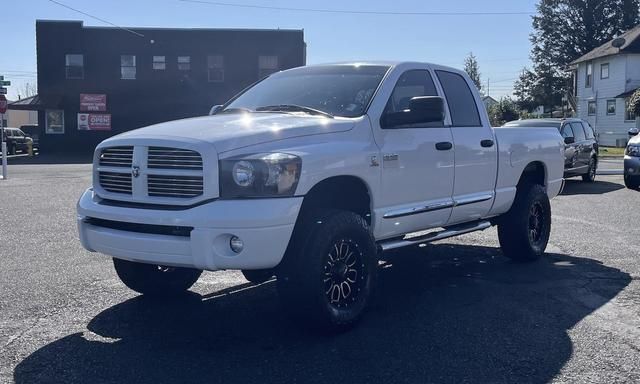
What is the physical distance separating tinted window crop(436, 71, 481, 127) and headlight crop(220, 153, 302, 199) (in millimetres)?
2574

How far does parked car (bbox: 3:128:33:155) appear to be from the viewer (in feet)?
129

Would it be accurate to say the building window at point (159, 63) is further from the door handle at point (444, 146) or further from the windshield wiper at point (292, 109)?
the door handle at point (444, 146)

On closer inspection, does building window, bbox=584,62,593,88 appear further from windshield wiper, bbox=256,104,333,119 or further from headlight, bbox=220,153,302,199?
headlight, bbox=220,153,302,199

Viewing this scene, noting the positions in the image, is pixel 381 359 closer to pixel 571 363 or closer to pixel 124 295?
pixel 571 363

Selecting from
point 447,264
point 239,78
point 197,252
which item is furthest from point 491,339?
Result: point 239,78

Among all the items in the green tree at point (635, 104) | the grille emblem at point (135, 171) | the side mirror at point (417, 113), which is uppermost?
the green tree at point (635, 104)

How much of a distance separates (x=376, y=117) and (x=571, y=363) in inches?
93.0

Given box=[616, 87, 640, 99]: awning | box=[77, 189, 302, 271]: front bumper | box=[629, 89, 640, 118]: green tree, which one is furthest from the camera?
box=[616, 87, 640, 99]: awning

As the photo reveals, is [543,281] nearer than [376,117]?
No

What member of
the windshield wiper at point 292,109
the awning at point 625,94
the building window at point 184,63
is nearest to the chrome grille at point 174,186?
the windshield wiper at point 292,109

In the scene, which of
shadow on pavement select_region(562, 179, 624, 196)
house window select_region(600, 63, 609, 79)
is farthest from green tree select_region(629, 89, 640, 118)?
shadow on pavement select_region(562, 179, 624, 196)

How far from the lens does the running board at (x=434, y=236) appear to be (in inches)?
230

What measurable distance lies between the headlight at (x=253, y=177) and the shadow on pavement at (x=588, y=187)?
1194 cm

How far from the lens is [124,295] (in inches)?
246
